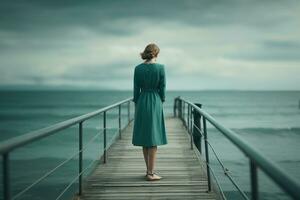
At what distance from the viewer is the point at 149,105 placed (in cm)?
553

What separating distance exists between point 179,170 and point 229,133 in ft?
11.2

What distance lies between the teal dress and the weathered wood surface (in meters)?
0.58

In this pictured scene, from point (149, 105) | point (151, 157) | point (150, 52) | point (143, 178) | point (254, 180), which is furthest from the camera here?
point (143, 178)

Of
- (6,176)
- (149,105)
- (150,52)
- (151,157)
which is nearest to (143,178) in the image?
(151,157)

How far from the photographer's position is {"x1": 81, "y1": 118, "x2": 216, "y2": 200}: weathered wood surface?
16.1 ft

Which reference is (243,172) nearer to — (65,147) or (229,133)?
(65,147)

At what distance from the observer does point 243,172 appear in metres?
22.1

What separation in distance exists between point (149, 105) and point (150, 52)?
73 centimetres

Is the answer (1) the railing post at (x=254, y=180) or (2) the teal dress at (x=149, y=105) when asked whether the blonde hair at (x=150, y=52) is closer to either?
(2) the teal dress at (x=149, y=105)

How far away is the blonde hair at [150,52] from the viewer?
5250 millimetres

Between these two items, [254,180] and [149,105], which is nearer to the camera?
[254,180]

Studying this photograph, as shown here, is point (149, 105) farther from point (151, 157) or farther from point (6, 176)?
point (6, 176)

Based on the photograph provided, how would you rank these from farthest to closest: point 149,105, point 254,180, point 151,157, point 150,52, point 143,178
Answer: point 143,178 < point 151,157 < point 149,105 < point 150,52 < point 254,180

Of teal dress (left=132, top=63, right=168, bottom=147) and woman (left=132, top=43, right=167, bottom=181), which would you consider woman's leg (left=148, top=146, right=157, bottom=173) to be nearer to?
woman (left=132, top=43, right=167, bottom=181)
